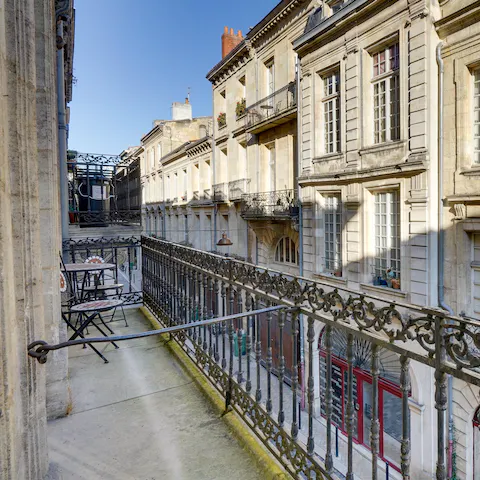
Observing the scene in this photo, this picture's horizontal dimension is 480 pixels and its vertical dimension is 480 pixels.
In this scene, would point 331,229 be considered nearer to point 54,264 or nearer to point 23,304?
point 54,264

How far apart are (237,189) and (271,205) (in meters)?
4.26

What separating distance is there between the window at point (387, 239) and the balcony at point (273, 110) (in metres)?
6.03

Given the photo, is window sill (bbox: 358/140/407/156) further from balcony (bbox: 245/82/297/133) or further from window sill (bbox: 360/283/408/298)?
balcony (bbox: 245/82/297/133)

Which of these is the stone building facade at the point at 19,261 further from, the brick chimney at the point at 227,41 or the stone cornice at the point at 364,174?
the brick chimney at the point at 227,41

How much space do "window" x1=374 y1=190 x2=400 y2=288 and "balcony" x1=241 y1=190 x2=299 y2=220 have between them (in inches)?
151

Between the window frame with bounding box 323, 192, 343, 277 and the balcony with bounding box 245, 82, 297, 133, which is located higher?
the balcony with bounding box 245, 82, 297, 133

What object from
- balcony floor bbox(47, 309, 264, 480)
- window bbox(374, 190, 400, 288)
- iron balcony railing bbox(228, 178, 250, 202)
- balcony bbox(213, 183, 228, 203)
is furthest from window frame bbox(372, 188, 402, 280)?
balcony bbox(213, 183, 228, 203)

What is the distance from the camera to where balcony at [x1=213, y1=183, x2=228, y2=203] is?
21.6m

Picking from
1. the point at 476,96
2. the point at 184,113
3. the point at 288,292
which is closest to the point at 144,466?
the point at 288,292

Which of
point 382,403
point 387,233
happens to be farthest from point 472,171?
point 382,403

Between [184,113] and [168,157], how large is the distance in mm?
7823

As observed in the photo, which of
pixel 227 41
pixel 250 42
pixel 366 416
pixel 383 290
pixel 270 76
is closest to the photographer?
pixel 366 416

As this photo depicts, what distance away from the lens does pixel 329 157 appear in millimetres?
13102

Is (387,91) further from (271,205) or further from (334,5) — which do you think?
(271,205)
